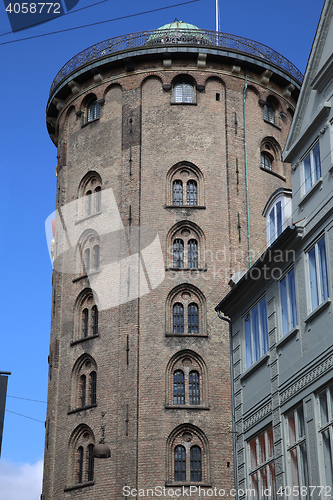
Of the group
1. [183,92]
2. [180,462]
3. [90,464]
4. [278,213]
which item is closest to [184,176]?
[183,92]

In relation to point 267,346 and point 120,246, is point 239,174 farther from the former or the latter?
point 267,346

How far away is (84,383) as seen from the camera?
39969 mm

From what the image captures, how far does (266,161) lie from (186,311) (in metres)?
10.1

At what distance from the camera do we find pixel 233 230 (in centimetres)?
4122

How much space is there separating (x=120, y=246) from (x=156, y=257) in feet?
6.20

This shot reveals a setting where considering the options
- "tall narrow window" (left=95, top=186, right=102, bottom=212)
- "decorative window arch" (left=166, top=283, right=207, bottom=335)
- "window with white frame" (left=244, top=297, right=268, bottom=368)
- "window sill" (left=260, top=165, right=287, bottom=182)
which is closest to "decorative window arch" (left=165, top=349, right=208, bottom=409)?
"decorative window arch" (left=166, top=283, right=207, bottom=335)

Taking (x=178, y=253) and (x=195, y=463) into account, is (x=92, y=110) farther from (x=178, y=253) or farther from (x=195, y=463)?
(x=195, y=463)

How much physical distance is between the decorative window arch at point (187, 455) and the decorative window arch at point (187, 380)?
1354 millimetres

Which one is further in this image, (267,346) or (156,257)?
(156,257)

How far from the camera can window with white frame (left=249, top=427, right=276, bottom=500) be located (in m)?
21.1

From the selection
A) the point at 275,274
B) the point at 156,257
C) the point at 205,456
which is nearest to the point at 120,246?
the point at 156,257

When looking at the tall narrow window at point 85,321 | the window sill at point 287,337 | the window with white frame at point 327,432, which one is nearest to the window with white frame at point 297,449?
the window with white frame at point 327,432

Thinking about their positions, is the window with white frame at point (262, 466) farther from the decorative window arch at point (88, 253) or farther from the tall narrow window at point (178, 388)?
the decorative window arch at point (88, 253)

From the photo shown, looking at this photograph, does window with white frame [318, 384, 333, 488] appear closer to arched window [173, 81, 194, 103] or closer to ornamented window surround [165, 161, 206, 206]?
ornamented window surround [165, 161, 206, 206]
